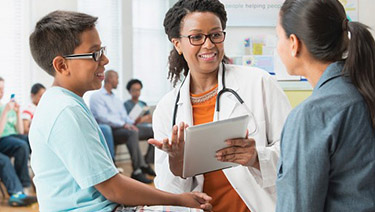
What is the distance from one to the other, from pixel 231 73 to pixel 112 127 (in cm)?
438

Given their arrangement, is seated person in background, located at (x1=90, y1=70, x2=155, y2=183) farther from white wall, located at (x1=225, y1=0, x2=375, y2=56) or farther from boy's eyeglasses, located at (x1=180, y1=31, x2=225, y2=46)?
boy's eyeglasses, located at (x1=180, y1=31, x2=225, y2=46)

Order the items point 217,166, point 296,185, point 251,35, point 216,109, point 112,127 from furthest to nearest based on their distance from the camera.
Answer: point 112,127 → point 251,35 → point 216,109 → point 217,166 → point 296,185

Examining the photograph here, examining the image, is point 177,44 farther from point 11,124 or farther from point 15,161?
point 11,124

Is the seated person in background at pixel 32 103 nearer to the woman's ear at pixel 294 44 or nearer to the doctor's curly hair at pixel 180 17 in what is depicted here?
the doctor's curly hair at pixel 180 17

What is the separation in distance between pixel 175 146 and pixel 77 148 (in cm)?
45

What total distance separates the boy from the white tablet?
167 mm

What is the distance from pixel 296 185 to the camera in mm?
1138

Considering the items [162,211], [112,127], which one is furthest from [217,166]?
[112,127]

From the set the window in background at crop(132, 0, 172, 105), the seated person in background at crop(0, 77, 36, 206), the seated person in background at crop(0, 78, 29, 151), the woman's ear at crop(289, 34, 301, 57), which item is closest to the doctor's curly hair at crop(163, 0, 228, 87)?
the woman's ear at crop(289, 34, 301, 57)

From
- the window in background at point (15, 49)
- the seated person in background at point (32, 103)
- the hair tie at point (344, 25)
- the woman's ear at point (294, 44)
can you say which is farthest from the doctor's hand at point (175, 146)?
the window in background at point (15, 49)

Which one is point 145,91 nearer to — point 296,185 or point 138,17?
point 138,17

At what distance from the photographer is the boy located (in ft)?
4.41

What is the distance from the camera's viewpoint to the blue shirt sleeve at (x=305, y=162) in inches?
43.0

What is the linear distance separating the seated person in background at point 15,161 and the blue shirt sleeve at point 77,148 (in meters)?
3.63
